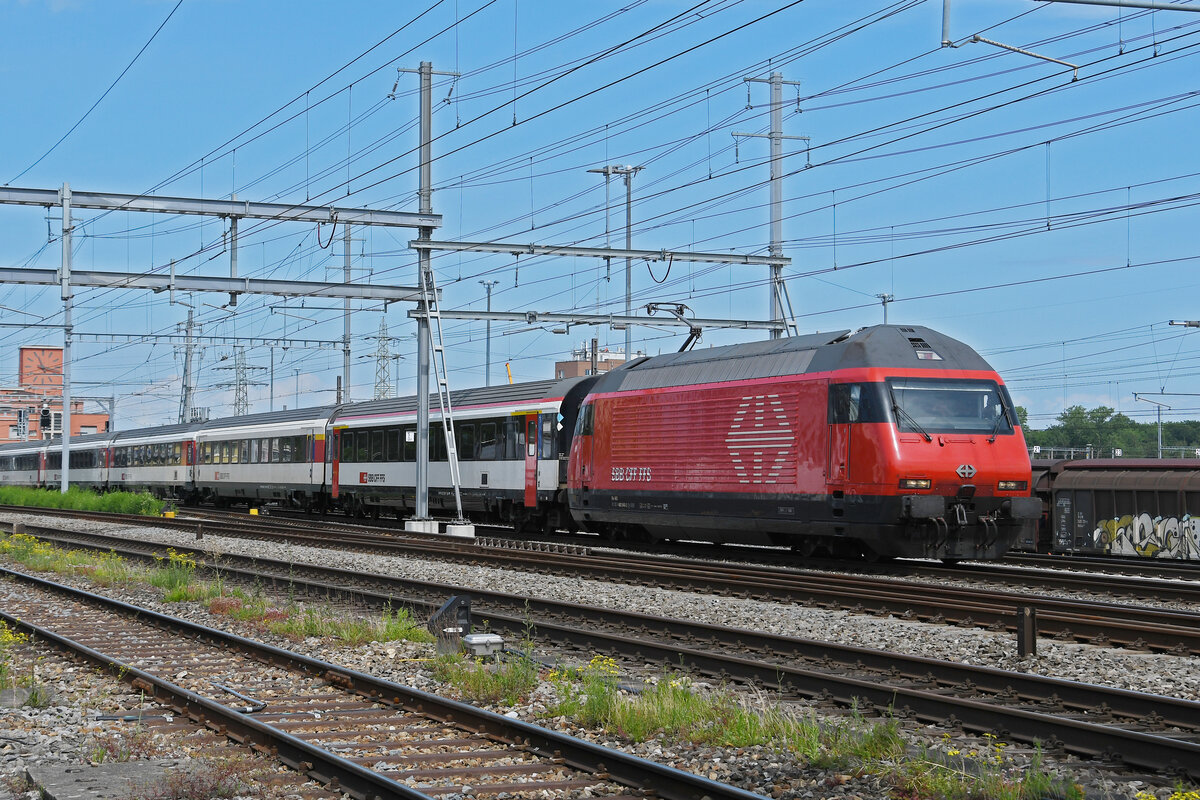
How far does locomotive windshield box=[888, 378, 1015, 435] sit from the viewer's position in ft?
59.7

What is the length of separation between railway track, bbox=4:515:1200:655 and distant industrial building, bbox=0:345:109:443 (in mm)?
35389

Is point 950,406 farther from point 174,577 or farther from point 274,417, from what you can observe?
point 274,417

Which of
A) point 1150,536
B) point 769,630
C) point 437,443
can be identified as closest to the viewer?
point 769,630

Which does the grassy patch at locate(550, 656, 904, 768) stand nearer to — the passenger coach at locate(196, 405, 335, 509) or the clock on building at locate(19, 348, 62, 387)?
the passenger coach at locate(196, 405, 335, 509)

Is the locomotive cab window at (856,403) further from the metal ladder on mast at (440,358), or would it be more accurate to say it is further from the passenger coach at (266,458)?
the passenger coach at (266,458)

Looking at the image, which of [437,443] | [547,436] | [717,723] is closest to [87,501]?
[437,443]

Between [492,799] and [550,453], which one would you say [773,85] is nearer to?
[550,453]

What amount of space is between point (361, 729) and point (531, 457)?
806 inches

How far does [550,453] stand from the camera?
93.0 feet

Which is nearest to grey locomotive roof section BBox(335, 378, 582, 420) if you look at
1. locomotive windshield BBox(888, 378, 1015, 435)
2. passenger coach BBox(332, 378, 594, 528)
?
passenger coach BBox(332, 378, 594, 528)

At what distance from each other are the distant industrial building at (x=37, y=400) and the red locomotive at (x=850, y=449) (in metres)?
36.6

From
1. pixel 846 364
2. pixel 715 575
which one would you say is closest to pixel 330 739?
pixel 715 575

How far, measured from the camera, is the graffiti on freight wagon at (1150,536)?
24047 millimetres

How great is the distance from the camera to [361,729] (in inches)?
340
